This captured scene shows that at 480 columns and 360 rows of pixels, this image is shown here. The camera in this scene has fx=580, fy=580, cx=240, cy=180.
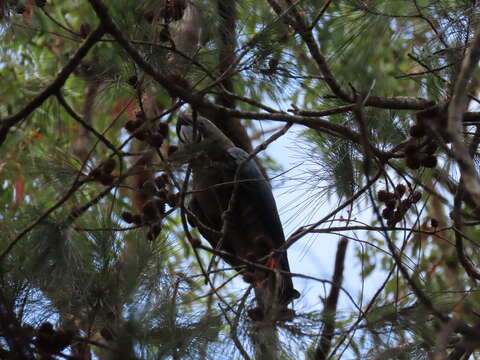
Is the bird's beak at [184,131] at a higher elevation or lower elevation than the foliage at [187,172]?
higher

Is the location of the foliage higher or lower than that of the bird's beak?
lower

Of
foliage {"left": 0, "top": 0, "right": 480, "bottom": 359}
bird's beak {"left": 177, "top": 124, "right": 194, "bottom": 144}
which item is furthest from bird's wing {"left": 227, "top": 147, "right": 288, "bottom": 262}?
foliage {"left": 0, "top": 0, "right": 480, "bottom": 359}

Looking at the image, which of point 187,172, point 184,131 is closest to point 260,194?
point 184,131

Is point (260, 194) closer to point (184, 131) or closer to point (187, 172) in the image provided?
point (184, 131)

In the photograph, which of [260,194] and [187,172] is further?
[260,194]

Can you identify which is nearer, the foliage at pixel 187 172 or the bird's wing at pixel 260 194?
the foliage at pixel 187 172

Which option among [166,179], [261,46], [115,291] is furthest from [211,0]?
[115,291]

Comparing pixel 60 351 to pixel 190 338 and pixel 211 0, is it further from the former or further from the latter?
pixel 211 0

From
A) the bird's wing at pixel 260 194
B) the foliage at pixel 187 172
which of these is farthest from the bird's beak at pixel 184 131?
the foliage at pixel 187 172

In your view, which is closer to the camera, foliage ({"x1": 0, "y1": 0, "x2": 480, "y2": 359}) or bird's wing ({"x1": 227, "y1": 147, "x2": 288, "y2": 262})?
foliage ({"x1": 0, "y1": 0, "x2": 480, "y2": 359})

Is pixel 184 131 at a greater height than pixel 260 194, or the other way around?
pixel 184 131

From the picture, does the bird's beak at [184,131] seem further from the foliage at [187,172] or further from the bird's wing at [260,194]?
the foliage at [187,172]

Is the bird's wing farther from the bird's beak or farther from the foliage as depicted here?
the foliage

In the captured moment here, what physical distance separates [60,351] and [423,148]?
51.9 inches
